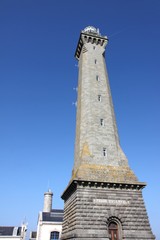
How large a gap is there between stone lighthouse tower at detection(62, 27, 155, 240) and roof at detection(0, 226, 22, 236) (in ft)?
109

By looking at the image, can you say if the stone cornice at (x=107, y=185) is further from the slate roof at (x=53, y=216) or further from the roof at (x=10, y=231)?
the roof at (x=10, y=231)

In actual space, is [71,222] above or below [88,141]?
below

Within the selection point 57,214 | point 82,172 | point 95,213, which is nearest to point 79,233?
point 95,213

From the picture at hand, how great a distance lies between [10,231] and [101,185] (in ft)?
135

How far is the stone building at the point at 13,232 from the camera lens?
48.1 meters

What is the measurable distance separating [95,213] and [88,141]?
751 cm

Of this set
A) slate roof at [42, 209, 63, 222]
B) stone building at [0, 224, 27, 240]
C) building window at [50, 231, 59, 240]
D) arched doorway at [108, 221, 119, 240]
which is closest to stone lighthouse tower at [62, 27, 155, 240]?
arched doorway at [108, 221, 119, 240]

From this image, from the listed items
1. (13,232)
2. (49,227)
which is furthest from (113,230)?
(13,232)

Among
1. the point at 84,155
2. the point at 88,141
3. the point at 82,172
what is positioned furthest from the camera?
the point at 88,141

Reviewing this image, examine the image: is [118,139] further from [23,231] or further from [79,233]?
[23,231]

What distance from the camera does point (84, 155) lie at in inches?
858

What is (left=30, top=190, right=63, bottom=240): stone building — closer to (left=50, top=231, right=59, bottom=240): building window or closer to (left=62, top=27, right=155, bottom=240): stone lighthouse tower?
(left=50, top=231, right=59, bottom=240): building window

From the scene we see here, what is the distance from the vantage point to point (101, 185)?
1964 centimetres

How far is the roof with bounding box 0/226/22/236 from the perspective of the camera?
49.1 metres
